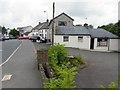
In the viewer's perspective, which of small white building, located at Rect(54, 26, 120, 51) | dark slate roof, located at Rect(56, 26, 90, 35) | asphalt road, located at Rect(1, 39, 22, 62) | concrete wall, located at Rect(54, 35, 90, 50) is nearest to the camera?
asphalt road, located at Rect(1, 39, 22, 62)

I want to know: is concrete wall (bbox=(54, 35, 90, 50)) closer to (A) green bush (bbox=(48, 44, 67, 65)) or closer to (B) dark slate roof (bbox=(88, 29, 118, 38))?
(B) dark slate roof (bbox=(88, 29, 118, 38))

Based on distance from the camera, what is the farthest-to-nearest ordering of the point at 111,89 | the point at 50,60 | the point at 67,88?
1. the point at 50,60
2. the point at 67,88
3. the point at 111,89

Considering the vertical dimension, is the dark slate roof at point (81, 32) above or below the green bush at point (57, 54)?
above

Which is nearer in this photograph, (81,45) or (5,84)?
(5,84)

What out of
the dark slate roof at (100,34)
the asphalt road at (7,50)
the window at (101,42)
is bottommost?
the asphalt road at (7,50)

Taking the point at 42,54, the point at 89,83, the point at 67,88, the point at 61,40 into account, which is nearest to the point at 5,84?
the point at 89,83

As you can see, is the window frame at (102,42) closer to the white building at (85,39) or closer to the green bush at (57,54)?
the white building at (85,39)

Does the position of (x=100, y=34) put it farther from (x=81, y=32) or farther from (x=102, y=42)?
(x=81, y=32)

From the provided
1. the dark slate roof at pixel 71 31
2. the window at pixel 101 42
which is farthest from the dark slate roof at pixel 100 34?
the dark slate roof at pixel 71 31

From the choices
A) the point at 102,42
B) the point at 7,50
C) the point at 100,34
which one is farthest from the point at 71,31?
the point at 7,50

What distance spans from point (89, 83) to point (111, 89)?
795cm

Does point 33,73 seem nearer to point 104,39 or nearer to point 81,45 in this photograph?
point 81,45

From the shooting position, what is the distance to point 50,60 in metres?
16.8

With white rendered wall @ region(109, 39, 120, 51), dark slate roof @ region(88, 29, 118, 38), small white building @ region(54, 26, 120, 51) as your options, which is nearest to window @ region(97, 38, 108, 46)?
small white building @ region(54, 26, 120, 51)
